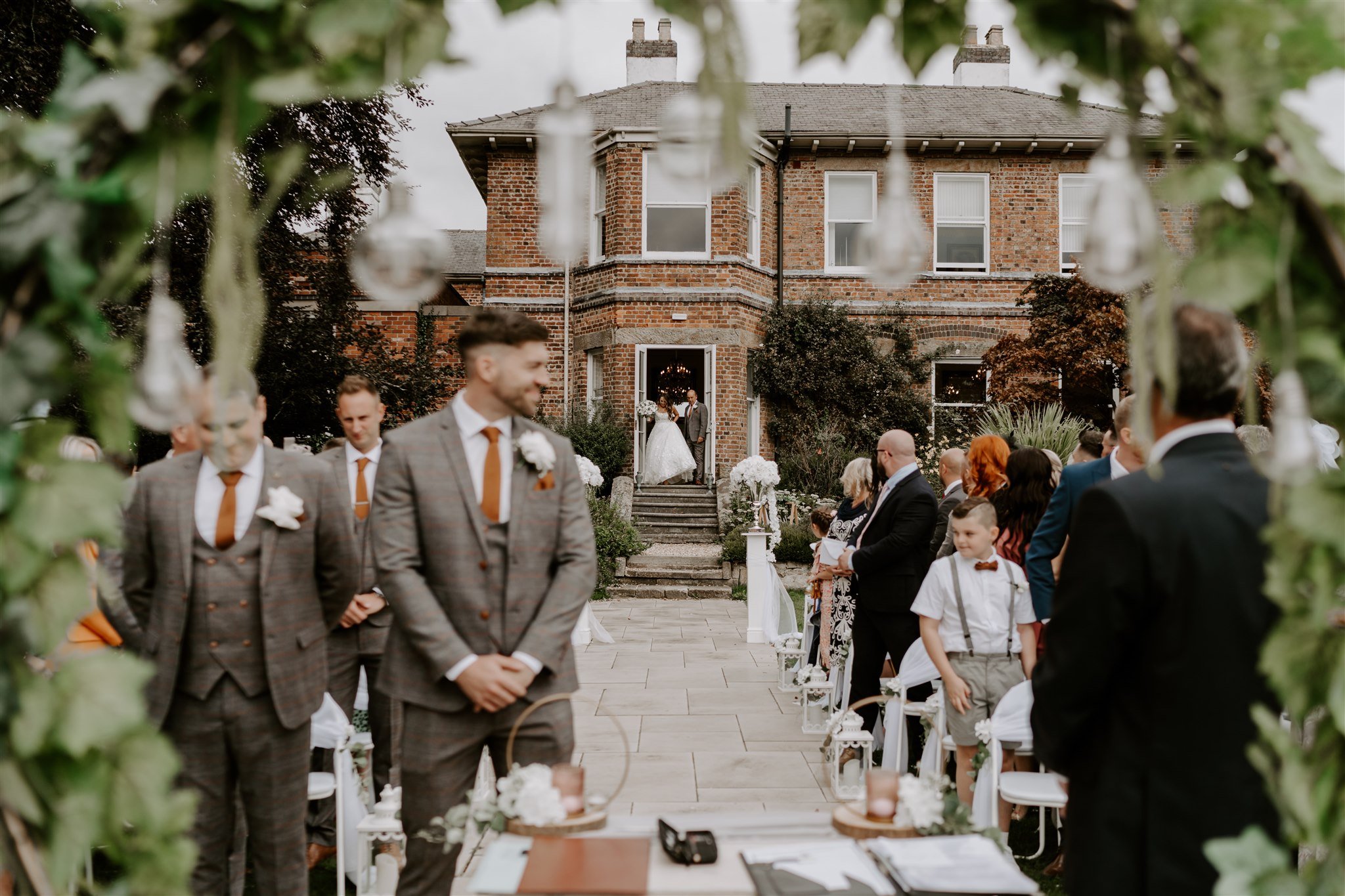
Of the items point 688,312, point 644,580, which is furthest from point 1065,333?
point 644,580

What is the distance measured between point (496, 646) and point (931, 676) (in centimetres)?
274

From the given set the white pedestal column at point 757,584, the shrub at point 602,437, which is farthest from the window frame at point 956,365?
the white pedestal column at point 757,584

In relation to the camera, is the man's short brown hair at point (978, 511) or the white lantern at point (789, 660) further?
the white lantern at point (789, 660)

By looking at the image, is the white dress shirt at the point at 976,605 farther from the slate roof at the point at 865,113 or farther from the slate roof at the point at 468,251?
the slate roof at the point at 468,251

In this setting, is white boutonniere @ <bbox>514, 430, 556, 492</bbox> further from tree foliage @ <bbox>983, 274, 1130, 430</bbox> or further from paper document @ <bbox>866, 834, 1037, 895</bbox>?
tree foliage @ <bbox>983, 274, 1130, 430</bbox>

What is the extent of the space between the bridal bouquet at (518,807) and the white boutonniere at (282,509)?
1.22 m

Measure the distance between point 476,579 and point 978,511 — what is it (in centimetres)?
255

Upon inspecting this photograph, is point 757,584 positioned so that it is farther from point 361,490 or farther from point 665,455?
point 665,455

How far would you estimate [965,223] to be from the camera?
1898 cm

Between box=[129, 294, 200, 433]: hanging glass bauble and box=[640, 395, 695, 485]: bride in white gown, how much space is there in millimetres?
16288

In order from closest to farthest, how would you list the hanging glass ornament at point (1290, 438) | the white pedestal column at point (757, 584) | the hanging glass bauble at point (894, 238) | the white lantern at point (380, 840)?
the hanging glass ornament at point (1290, 438) → the hanging glass bauble at point (894, 238) → the white lantern at point (380, 840) → the white pedestal column at point (757, 584)

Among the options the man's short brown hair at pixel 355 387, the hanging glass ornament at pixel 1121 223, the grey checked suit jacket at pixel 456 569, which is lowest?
the grey checked suit jacket at pixel 456 569

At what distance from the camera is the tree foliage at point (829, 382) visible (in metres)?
17.8

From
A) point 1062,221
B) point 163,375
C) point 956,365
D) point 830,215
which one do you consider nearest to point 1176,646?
point 163,375
